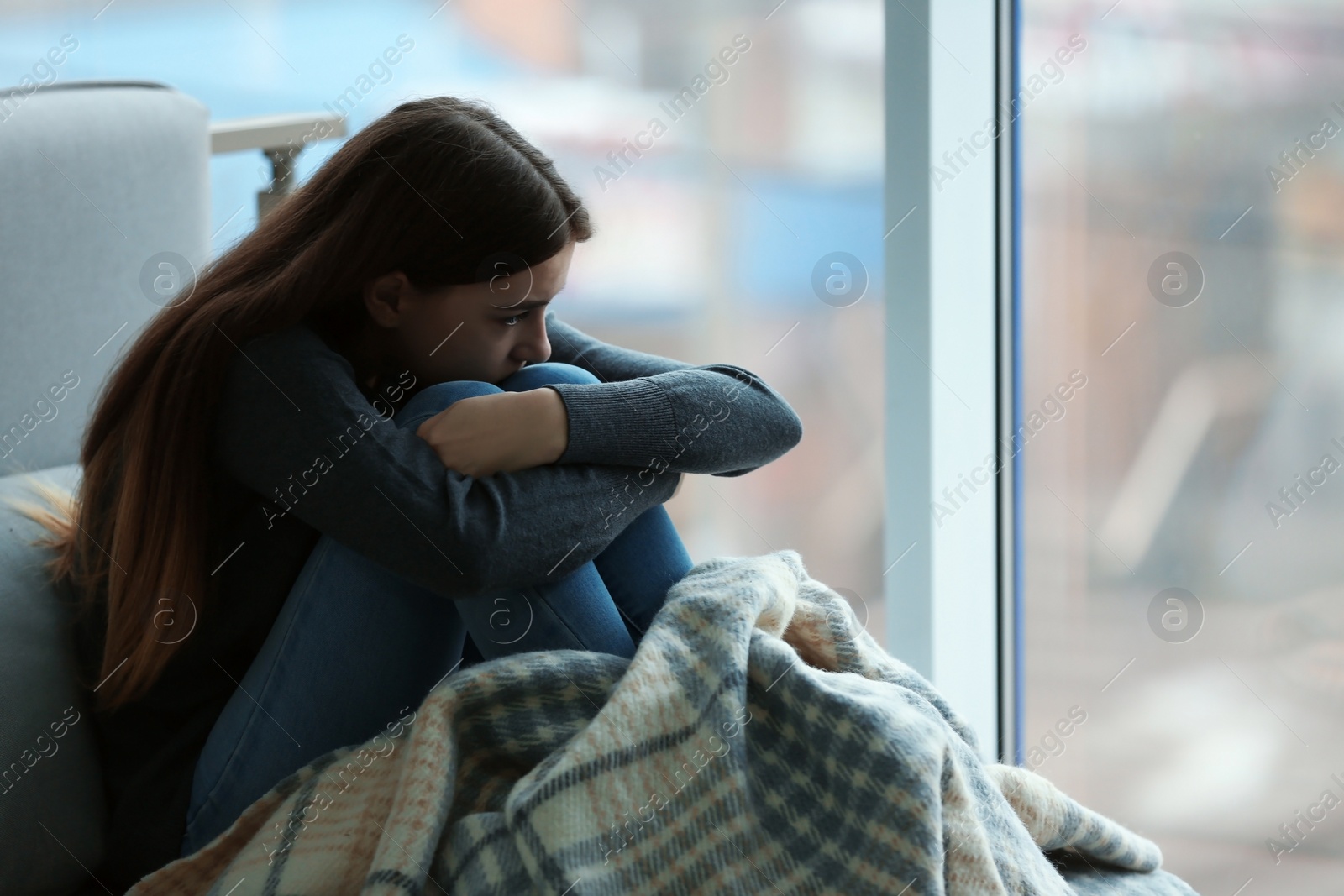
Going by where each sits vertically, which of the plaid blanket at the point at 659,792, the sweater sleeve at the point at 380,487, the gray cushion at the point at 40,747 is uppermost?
the sweater sleeve at the point at 380,487

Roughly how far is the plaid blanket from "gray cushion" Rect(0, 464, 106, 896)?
0.07 meters

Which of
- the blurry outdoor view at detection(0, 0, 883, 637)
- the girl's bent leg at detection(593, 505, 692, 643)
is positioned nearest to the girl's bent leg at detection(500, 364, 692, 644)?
the girl's bent leg at detection(593, 505, 692, 643)

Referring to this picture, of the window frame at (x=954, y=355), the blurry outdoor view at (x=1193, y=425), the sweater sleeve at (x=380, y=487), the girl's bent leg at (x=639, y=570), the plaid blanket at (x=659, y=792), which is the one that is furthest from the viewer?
the window frame at (x=954, y=355)

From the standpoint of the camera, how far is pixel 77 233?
1.09 meters

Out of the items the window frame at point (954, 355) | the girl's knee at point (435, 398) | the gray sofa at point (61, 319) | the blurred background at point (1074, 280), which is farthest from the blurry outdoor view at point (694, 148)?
the girl's knee at point (435, 398)

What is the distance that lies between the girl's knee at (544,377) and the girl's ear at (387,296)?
0.38 ft

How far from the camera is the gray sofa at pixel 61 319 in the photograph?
824mm

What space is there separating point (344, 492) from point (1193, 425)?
41.0 inches

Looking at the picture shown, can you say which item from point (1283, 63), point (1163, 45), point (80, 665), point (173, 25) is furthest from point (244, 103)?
point (1283, 63)

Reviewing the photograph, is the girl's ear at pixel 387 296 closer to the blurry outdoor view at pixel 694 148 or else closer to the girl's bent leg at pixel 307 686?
the girl's bent leg at pixel 307 686

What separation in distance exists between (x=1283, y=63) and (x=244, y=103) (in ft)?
4.48

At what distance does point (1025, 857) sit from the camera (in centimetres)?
79

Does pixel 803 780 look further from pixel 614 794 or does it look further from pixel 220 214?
pixel 220 214

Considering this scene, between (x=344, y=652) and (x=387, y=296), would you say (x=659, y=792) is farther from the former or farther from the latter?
(x=387, y=296)
